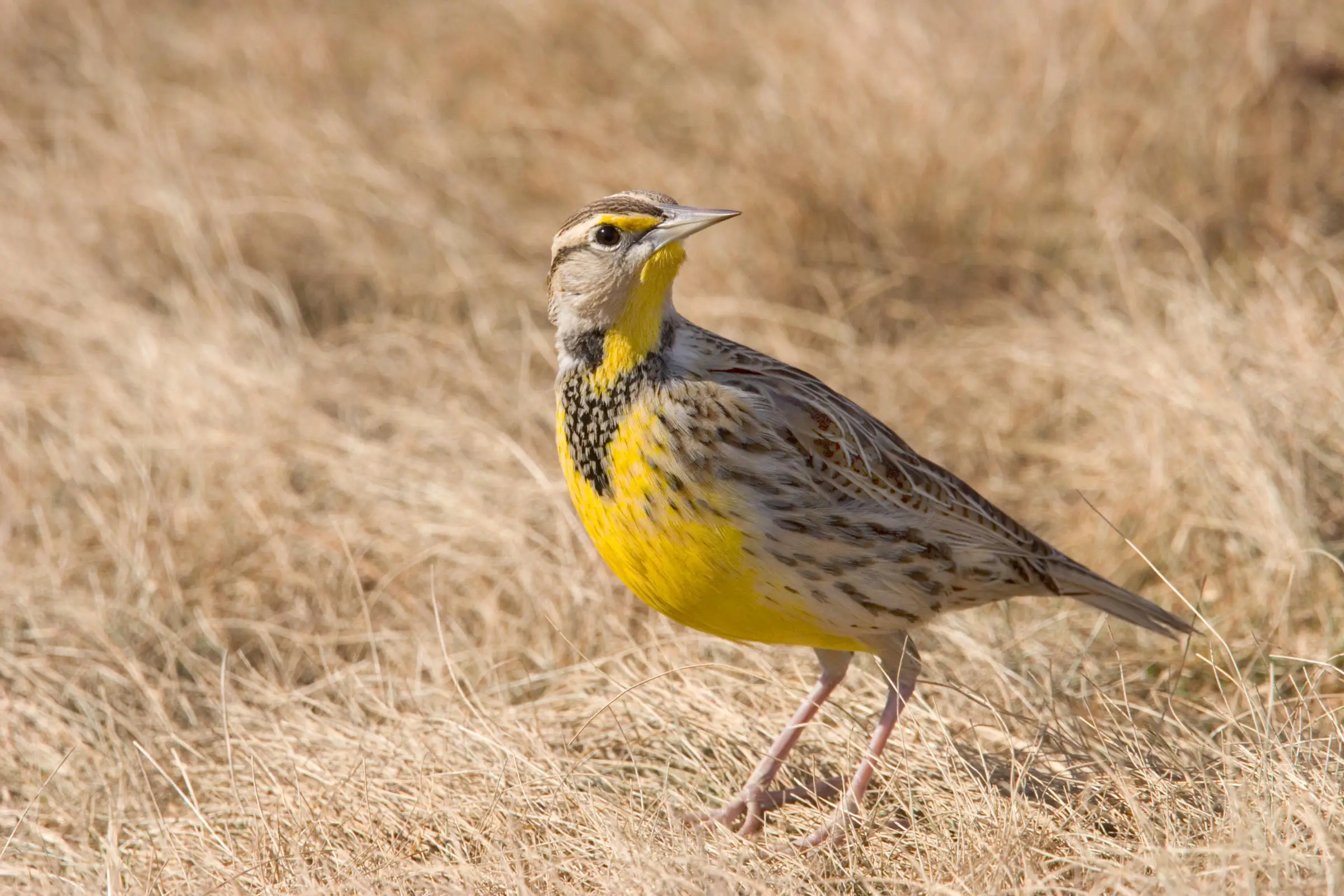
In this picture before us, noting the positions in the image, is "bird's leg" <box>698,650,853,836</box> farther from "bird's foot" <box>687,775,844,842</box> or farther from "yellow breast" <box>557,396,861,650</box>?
"yellow breast" <box>557,396,861,650</box>

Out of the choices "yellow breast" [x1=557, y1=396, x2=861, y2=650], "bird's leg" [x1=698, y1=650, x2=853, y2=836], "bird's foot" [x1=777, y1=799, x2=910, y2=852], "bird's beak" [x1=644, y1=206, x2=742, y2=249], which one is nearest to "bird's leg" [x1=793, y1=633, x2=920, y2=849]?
"bird's foot" [x1=777, y1=799, x2=910, y2=852]

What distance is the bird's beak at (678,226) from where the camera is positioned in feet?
10.2

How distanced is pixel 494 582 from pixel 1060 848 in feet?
6.79

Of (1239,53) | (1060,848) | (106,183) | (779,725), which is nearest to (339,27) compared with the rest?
(106,183)

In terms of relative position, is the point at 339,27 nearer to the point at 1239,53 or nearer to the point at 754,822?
the point at 1239,53

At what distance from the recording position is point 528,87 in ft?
24.0

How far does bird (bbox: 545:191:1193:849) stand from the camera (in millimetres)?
3023

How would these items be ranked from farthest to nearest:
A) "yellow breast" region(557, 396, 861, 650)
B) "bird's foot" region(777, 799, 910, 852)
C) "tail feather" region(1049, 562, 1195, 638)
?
"tail feather" region(1049, 562, 1195, 638), "bird's foot" region(777, 799, 910, 852), "yellow breast" region(557, 396, 861, 650)

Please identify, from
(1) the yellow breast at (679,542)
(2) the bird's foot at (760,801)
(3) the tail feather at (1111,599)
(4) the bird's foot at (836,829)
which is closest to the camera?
(1) the yellow breast at (679,542)

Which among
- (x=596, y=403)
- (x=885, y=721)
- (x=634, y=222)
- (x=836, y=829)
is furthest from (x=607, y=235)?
(x=836, y=829)

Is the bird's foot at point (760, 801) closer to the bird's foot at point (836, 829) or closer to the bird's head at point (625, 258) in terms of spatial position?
the bird's foot at point (836, 829)

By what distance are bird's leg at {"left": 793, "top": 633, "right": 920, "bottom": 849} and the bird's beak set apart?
3.38 feet

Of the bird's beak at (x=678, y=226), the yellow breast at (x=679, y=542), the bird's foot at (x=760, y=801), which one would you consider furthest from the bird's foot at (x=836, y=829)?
the bird's beak at (x=678, y=226)

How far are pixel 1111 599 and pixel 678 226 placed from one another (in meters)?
1.40
